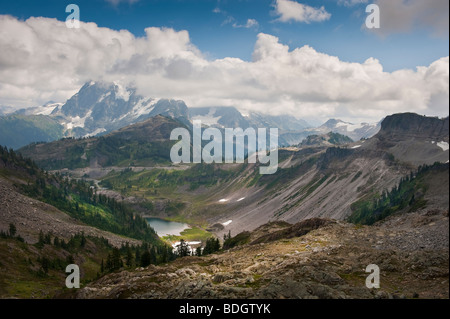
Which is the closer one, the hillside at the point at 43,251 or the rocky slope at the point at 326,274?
the rocky slope at the point at 326,274

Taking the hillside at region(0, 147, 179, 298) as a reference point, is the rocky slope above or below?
above

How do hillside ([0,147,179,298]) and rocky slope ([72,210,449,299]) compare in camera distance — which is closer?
rocky slope ([72,210,449,299])

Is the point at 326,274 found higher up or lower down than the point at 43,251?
higher up

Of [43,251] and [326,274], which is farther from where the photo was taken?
[43,251]

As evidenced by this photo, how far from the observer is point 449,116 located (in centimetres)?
3391

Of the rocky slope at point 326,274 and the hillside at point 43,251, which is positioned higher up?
the rocky slope at point 326,274
